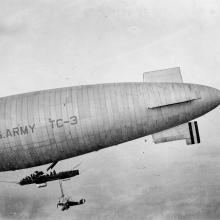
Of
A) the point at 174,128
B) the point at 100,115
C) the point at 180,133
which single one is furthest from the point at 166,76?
the point at 100,115

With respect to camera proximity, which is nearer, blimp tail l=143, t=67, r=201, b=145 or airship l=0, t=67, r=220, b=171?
blimp tail l=143, t=67, r=201, b=145

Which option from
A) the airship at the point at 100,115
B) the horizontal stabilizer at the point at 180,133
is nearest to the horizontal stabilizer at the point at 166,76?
the airship at the point at 100,115

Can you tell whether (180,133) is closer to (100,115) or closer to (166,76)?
(166,76)

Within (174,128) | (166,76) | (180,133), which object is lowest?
(180,133)

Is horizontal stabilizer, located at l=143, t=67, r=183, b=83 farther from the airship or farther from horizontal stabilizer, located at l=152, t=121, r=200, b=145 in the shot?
horizontal stabilizer, located at l=152, t=121, r=200, b=145

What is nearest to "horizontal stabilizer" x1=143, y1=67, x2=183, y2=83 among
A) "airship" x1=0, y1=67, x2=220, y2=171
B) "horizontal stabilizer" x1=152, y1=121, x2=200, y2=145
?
"airship" x1=0, y1=67, x2=220, y2=171

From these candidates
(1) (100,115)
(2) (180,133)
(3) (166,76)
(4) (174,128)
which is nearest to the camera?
(1) (100,115)

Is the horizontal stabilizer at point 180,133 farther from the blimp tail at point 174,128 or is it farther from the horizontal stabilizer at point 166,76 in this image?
the horizontal stabilizer at point 166,76
